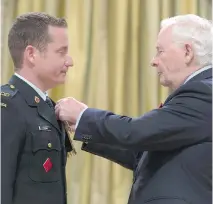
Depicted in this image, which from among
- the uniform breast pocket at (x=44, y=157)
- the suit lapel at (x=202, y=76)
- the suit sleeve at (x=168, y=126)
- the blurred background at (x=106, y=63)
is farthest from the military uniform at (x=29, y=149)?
the blurred background at (x=106, y=63)

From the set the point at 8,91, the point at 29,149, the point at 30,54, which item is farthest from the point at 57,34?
the point at 29,149

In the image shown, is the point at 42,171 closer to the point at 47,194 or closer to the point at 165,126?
the point at 47,194

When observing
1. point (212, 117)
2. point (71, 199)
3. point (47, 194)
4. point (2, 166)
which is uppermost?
point (212, 117)

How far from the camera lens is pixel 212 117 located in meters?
1.25

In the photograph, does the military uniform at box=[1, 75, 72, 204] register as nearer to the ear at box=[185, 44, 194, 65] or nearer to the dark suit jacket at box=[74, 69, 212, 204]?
the dark suit jacket at box=[74, 69, 212, 204]

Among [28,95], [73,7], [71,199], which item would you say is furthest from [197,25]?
[71,199]

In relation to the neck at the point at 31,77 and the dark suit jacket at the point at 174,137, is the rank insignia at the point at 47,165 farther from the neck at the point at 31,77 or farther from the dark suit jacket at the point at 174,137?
the neck at the point at 31,77

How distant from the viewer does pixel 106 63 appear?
7.11 feet

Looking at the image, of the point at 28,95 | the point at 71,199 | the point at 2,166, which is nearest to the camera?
the point at 2,166

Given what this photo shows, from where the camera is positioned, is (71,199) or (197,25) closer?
(197,25)

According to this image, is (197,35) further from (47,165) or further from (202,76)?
(47,165)

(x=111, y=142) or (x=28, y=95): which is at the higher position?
(x=28, y=95)

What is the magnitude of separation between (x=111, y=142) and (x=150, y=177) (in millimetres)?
160

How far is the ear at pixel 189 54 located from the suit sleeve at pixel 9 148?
522 millimetres
